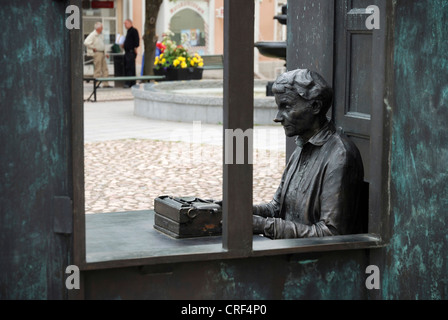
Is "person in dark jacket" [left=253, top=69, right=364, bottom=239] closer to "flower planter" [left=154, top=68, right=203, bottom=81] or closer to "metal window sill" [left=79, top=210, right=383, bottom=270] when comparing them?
"metal window sill" [left=79, top=210, right=383, bottom=270]

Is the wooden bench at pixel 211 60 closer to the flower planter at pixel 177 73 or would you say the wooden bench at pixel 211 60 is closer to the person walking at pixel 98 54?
the person walking at pixel 98 54

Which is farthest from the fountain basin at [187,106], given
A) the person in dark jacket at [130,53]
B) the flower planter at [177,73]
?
the person in dark jacket at [130,53]

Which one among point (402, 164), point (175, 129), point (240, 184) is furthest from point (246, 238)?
point (175, 129)

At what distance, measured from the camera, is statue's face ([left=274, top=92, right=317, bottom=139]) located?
442 centimetres

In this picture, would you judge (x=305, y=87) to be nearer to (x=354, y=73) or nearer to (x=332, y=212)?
(x=354, y=73)

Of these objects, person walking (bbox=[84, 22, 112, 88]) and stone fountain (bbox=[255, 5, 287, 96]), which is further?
person walking (bbox=[84, 22, 112, 88])

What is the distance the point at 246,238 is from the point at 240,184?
8.9 inches

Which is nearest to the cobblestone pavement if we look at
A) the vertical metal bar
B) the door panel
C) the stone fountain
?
the stone fountain

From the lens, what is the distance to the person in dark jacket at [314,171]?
4.27m

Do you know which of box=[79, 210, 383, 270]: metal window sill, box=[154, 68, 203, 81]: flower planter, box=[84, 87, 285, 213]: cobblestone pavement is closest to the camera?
box=[79, 210, 383, 270]: metal window sill

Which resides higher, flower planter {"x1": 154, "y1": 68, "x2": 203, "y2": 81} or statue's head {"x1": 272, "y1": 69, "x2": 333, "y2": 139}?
statue's head {"x1": 272, "y1": 69, "x2": 333, "y2": 139}

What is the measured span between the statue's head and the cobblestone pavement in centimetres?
417

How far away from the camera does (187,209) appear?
4.21 m
